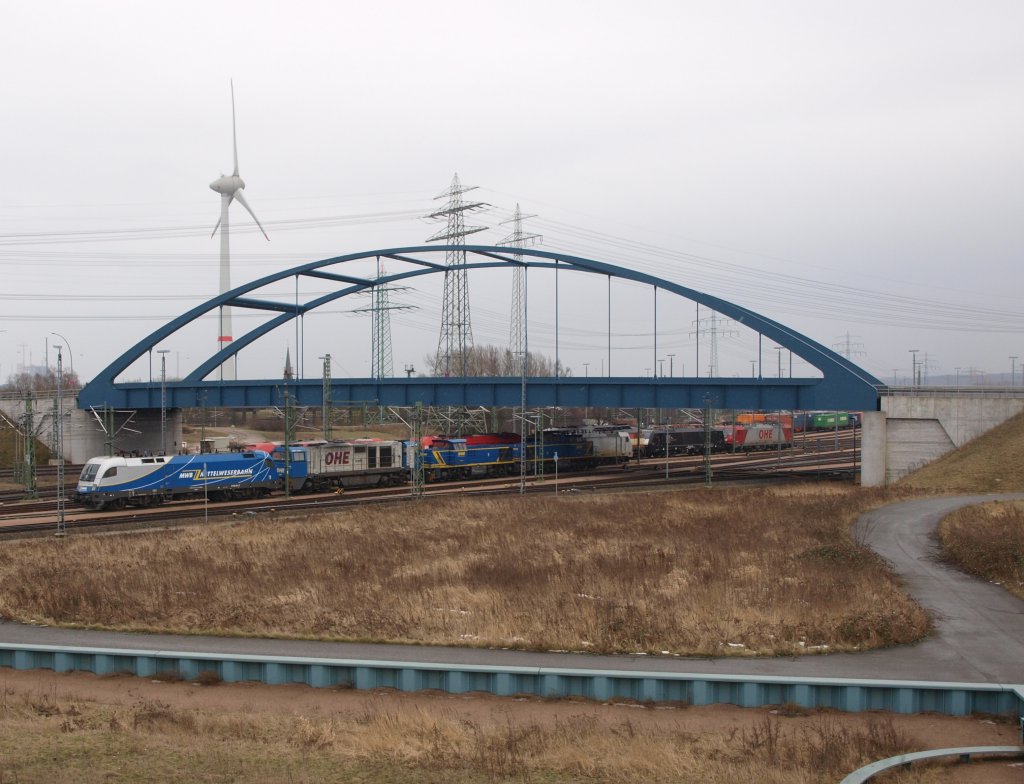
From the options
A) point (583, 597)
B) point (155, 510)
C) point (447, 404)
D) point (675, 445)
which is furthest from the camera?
point (675, 445)

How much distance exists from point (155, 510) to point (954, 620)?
40715 mm

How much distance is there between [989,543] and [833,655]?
42.6ft

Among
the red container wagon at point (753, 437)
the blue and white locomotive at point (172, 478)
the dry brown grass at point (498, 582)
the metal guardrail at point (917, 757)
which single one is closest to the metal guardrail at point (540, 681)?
the metal guardrail at point (917, 757)

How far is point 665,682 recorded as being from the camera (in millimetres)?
16578

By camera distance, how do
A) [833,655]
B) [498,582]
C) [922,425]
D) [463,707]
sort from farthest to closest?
[922,425] < [498,582] < [833,655] < [463,707]

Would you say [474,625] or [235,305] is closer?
[474,625]

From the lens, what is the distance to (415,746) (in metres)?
13.7

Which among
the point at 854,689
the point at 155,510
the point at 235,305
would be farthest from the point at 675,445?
the point at 854,689

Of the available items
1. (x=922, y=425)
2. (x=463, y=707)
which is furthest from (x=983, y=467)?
(x=463, y=707)

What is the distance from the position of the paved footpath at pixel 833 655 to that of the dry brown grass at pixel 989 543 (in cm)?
148

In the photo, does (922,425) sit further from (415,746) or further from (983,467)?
(415,746)

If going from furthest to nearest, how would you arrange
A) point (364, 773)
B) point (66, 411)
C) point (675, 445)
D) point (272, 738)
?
point (675, 445) < point (66, 411) < point (272, 738) < point (364, 773)

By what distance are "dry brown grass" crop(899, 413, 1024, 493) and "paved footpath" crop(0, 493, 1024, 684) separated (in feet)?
84.7

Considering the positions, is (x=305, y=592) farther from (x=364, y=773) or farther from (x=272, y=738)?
(x=364, y=773)
